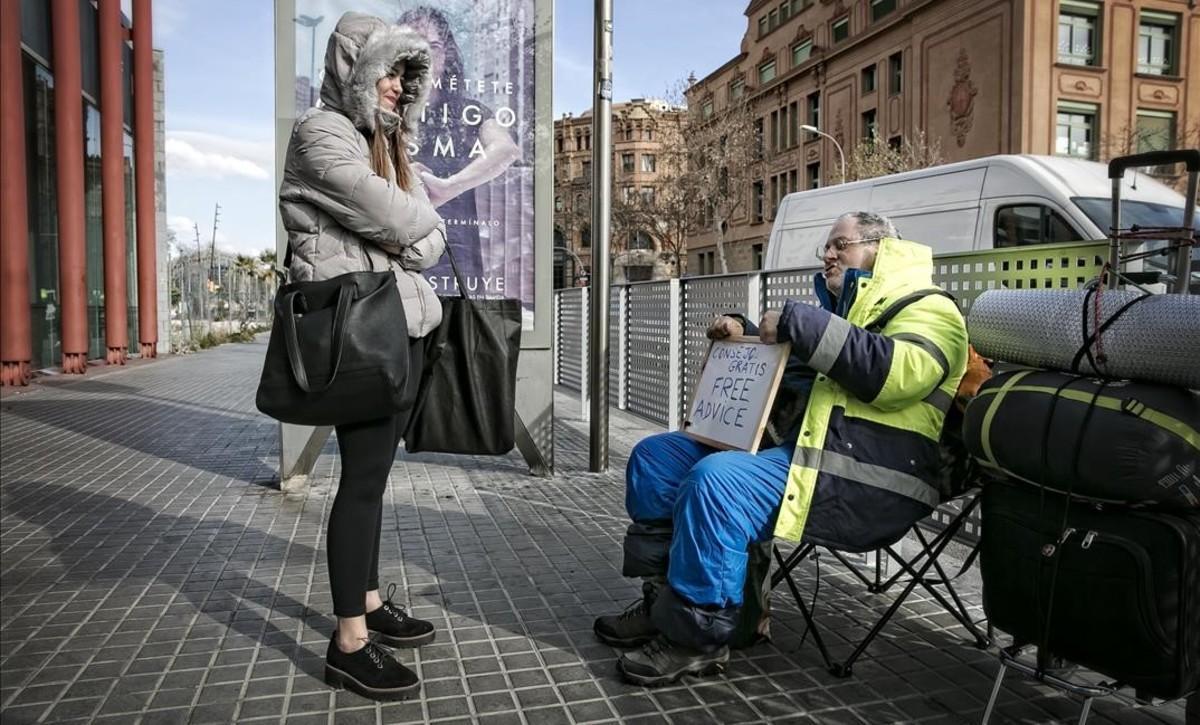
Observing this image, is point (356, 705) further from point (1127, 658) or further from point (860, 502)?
point (1127, 658)

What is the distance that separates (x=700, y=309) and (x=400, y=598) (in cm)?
398

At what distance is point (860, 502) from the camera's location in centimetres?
287

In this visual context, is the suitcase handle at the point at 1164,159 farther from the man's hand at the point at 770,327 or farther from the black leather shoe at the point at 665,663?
the black leather shoe at the point at 665,663

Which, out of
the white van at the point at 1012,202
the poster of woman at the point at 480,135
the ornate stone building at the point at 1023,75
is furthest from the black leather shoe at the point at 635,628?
the ornate stone building at the point at 1023,75

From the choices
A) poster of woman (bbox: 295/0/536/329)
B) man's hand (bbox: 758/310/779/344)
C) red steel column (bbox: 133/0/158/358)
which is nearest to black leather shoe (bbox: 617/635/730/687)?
man's hand (bbox: 758/310/779/344)

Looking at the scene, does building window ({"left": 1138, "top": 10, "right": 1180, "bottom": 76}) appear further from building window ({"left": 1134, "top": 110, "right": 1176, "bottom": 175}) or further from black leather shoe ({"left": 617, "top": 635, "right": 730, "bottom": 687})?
black leather shoe ({"left": 617, "top": 635, "right": 730, "bottom": 687})

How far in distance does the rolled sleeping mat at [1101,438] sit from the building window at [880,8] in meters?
40.2

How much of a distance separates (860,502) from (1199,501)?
3.07 ft

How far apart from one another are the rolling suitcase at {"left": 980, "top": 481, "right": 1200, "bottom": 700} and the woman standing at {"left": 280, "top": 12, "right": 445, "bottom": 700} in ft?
6.04

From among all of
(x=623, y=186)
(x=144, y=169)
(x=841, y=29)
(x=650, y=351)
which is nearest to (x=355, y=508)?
(x=650, y=351)

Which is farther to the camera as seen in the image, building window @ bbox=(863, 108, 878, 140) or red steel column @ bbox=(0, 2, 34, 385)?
building window @ bbox=(863, 108, 878, 140)

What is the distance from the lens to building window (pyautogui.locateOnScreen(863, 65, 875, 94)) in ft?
131

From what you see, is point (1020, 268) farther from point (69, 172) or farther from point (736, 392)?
point (69, 172)

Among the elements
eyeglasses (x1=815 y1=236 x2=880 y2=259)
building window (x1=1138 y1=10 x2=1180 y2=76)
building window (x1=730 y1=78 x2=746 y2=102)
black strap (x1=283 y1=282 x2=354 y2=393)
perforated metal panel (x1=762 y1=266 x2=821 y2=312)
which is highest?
building window (x1=730 y1=78 x2=746 y2=102)
